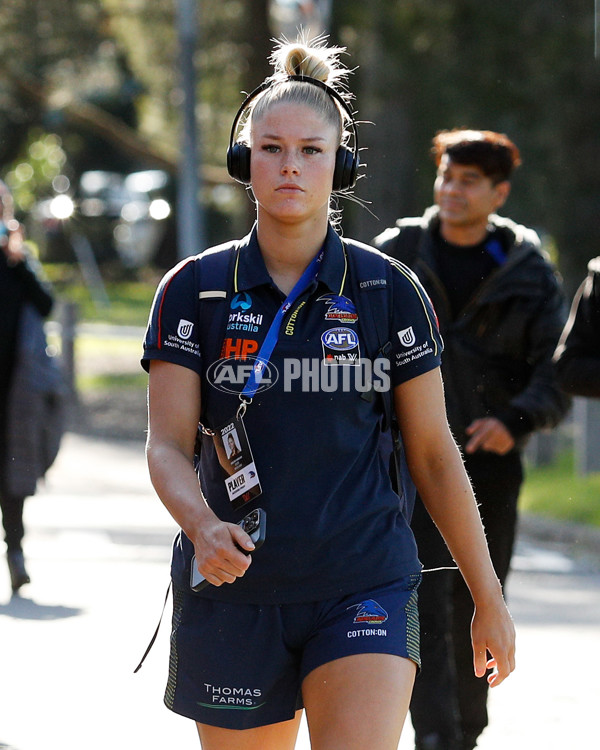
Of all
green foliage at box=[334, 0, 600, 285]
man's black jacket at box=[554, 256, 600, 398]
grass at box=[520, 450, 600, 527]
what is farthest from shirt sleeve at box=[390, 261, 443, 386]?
green foliage at box=[334, 0, 600, 285]

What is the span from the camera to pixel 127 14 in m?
25.8

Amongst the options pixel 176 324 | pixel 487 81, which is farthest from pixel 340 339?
pixel 487 81

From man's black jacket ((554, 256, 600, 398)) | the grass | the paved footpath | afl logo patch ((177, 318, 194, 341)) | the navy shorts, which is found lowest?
the grass

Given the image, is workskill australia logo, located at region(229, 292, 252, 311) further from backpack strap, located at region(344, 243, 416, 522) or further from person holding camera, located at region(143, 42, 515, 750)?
backpack strap, located at region(344, 243, 416, 522)

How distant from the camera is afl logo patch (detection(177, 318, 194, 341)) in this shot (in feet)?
11.6

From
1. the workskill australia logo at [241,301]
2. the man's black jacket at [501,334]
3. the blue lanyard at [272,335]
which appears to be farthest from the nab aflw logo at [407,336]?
the man's black jacket at [501,334]

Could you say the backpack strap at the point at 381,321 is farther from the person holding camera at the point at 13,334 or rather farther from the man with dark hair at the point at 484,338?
the person holding camera at the point at 13,334

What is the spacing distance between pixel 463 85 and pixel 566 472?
10.1 metres

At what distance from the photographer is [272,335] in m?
3.52

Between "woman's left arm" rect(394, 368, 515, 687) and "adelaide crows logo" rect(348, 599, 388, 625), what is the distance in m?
0.26

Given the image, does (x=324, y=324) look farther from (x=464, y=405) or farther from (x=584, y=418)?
(x=584, y=418)

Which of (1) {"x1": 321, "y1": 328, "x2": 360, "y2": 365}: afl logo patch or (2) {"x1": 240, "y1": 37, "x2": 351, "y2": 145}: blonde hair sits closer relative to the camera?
(1) {"x1": 321, "y1": 328, "x2": 360, "y2": 365}: afl logo patch

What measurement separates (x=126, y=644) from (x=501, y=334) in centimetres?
296

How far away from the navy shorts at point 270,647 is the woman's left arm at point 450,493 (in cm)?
21
